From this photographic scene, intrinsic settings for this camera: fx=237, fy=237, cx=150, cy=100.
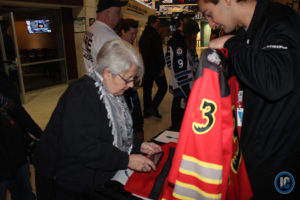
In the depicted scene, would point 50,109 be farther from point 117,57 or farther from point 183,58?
point 117,57

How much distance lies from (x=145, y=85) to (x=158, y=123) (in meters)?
0.80

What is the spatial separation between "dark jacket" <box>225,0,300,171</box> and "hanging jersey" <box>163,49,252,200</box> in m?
0.10

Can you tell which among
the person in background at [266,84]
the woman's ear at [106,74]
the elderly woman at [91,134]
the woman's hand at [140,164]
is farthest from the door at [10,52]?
the person in background at [266,84]

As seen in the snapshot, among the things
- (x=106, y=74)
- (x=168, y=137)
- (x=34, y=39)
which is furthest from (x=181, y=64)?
(x=34, y=39)

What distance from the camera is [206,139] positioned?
2.82ft

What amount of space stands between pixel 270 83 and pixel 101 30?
1.72 metres

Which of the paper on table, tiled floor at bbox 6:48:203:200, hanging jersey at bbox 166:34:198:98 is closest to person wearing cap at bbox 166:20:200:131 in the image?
hanging jersey at bbox 166:34:198:98

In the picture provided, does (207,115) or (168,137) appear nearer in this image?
(207,115)

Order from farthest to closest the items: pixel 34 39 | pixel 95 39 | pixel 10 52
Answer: pixel 34 39
pixel 10 52
pixel 95 39

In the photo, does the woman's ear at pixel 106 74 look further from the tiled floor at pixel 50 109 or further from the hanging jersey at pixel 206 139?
the tiled floor at pixel 50 109

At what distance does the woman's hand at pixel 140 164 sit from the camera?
3.89 ft

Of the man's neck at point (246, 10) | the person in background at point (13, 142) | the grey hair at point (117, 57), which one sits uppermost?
the man's neck at point (246, 10)

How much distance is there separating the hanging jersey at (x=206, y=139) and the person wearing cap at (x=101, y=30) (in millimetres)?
1441

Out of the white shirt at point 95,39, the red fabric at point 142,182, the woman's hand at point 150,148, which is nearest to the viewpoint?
the red fabric at point 142,182
